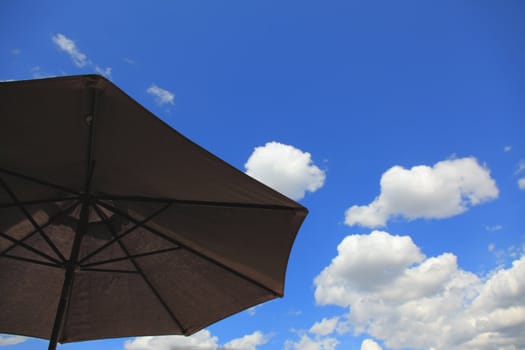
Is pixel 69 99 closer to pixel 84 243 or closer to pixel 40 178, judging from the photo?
pixel 40 178

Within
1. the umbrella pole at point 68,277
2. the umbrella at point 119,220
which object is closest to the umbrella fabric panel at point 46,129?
the umbrella at point 119,220

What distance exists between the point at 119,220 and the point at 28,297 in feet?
4.71

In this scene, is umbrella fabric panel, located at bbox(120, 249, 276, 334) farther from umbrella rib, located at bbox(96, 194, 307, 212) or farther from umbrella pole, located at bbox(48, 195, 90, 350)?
umbrella pole, located at bbox(48, 195, 90, 350)

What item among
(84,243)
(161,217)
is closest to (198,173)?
(161,217)

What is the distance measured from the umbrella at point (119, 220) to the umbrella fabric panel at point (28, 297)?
0.04 ft

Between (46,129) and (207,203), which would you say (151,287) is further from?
(46,129)

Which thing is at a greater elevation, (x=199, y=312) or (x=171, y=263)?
(x=171, y=263)

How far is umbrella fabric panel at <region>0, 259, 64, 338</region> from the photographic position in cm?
459

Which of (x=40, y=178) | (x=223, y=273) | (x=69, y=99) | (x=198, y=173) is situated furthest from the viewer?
(x=223, y=273)

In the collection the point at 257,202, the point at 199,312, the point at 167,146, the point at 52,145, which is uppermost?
the point at 52,145

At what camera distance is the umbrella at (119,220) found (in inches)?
121

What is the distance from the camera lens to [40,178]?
381 centimetres

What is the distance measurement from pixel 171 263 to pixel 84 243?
1.07m

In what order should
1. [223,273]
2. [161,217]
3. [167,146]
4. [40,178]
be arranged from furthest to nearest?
[223,273] < [161,217] < [40,178] < [167,146]
